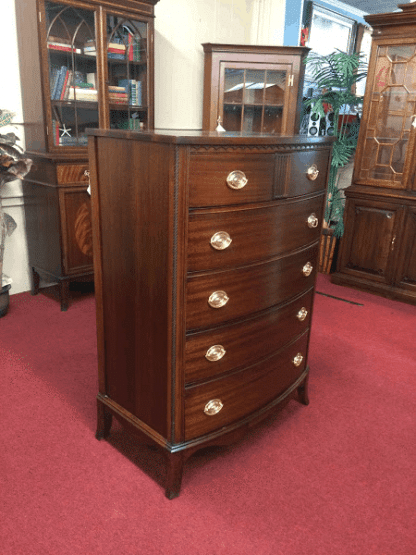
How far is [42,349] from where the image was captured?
2.63 m

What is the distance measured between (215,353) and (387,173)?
8.70ft

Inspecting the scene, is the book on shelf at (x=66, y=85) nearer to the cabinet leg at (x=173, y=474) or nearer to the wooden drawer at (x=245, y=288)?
the wooden drawer at (x=245, y=288)

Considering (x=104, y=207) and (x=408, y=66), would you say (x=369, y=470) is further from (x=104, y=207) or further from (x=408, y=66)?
(x=408, y=66)

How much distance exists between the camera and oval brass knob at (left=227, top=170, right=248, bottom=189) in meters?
1.37

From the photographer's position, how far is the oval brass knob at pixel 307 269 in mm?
1833

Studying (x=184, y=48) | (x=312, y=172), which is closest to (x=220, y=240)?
(x=312, y=172)

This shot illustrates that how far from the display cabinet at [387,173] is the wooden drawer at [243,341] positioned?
1919 mm

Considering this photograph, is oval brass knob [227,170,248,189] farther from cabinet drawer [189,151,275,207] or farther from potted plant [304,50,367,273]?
potted plant [304,50,367,273]

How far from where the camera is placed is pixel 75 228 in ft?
10.0

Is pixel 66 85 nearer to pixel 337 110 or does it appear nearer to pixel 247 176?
pixel 247 176

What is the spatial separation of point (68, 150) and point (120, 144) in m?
1.66

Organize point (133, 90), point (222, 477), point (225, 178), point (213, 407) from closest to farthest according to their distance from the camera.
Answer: point (225, 178), point (213, 407), point (222, 477), point (133, 90)

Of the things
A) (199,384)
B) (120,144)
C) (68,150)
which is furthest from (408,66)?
(199,384)

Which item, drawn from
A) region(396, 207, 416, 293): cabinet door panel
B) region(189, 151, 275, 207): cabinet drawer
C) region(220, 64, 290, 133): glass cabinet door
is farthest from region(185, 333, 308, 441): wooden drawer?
region(220, 64, 290, 133): glass cabinet door
